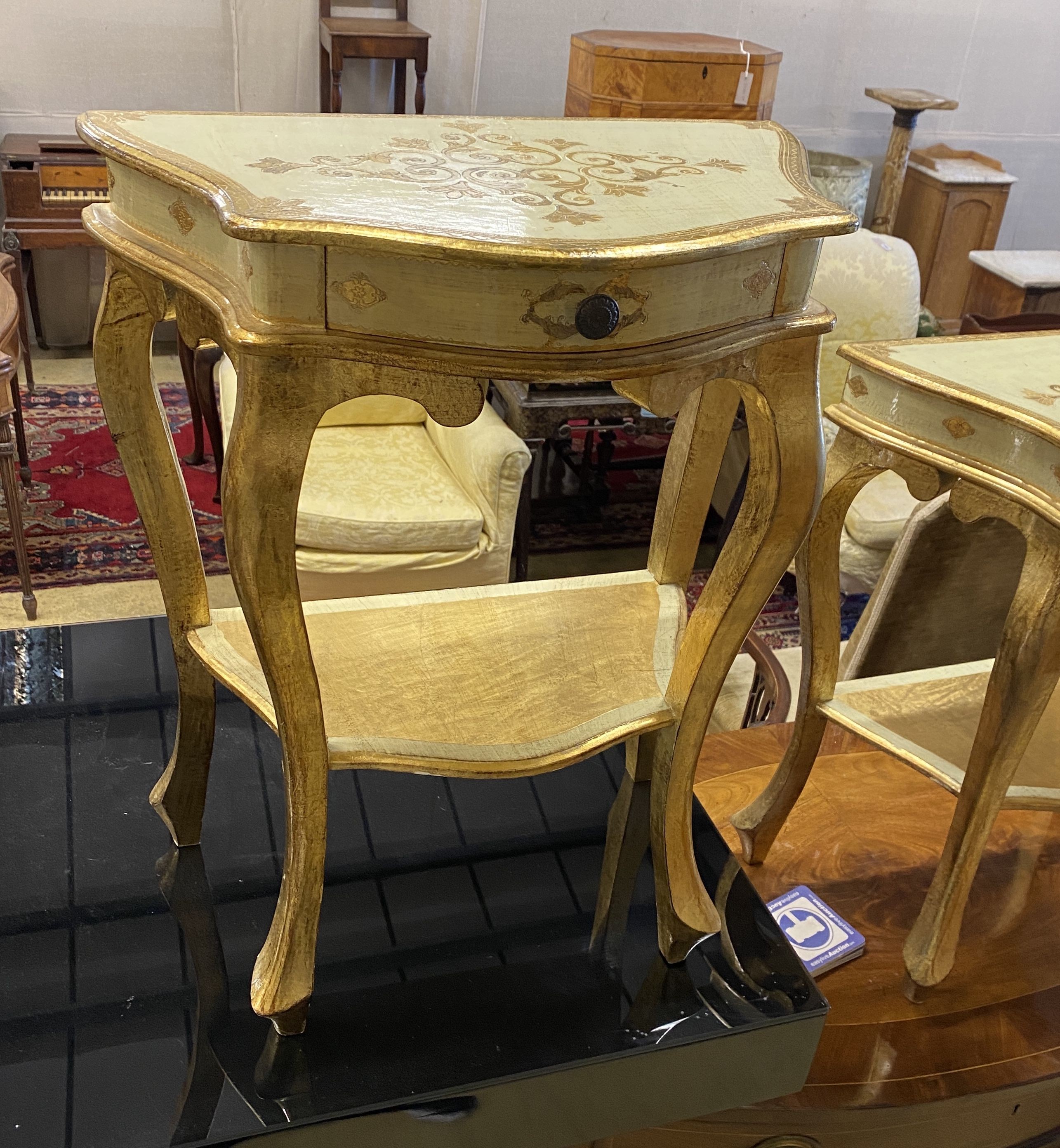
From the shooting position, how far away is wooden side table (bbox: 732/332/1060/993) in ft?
3.79

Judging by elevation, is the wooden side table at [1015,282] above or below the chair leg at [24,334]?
above

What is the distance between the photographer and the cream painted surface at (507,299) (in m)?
0.79

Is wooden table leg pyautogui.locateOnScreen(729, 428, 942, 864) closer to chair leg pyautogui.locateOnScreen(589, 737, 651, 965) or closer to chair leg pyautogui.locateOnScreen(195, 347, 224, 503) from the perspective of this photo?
chair leg pyautogui.locateOnScreen(589, 737, 651, 965)

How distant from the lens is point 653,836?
1.19m

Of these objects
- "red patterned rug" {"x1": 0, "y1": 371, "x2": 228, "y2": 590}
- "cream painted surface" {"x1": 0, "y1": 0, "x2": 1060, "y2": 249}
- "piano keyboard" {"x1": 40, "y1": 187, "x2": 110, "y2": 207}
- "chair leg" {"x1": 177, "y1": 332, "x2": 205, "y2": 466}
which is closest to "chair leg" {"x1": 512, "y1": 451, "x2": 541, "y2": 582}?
"red patterned rug" {"x1": 0, "y1": 371, "x2": 228, "y2": 590}

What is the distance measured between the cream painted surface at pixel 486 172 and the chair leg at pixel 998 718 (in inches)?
17.7

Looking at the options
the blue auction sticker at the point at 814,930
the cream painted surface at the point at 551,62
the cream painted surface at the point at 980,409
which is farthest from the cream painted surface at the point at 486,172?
the cream painted surface at the point at 551,62

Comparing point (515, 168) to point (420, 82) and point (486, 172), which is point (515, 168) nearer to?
point (486, 172)

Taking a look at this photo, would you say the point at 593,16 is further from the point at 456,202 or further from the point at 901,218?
the point at 456,202

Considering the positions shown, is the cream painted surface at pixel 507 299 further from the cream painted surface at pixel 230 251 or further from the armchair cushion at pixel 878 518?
the armchair cushion at pixel 878 518

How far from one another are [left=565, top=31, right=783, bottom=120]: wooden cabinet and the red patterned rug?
5.59 feet

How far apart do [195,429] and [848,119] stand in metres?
3.24

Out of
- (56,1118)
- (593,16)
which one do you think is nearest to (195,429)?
(593,16)

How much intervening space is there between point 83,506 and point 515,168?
2620 millimetres
